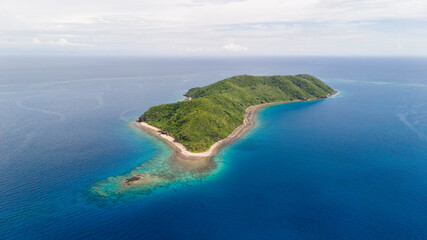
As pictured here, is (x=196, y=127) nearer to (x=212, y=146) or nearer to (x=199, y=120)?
(x=199, y=120)

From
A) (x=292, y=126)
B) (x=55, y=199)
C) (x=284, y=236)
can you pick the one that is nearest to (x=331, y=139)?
(x=292, y=126)

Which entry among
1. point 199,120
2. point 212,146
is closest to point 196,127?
point 199,120

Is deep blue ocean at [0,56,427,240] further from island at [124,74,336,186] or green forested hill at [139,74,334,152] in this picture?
green forested hill at [139,74,334,152]

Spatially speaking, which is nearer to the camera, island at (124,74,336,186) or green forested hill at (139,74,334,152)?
island at (124,74,336,186)

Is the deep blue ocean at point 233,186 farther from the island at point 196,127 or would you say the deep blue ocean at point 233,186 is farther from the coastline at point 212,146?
the island at point 196,127

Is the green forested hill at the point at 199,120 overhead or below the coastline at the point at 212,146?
overhead

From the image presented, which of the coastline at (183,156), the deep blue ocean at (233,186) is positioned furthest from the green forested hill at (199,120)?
the deep blue ocean at (233,186)

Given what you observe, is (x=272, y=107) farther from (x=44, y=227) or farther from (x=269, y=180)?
(x=44, y=227)

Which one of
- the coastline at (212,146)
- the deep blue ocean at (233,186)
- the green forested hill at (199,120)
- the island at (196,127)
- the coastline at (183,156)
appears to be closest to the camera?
the deep blue ocean at (233,186)

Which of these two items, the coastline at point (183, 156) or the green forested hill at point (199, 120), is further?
the green forested hill at point (199, 120)

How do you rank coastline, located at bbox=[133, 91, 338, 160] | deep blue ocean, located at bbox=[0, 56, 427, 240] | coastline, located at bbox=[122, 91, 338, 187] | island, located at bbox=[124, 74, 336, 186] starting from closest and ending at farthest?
deep blue ocean, located at bbox=[0, 56, 427, 240], coastline, located at bbox=[122, 91, 338, 187], island, located at bbox=[124, 74, 336, 186], coastline, located at bbox=[133, 91, 338, 160]

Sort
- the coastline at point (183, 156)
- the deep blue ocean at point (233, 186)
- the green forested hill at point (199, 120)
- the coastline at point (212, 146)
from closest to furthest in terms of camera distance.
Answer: the deep blue ocean at point (233, 186) < the coastline at point (183, 156) < the coastline at point (212, 146) < the green forested hill at point (199, 120)

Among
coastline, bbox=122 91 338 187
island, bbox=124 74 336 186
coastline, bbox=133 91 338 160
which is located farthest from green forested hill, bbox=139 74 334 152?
coastline, bbox=122 91 338 187
